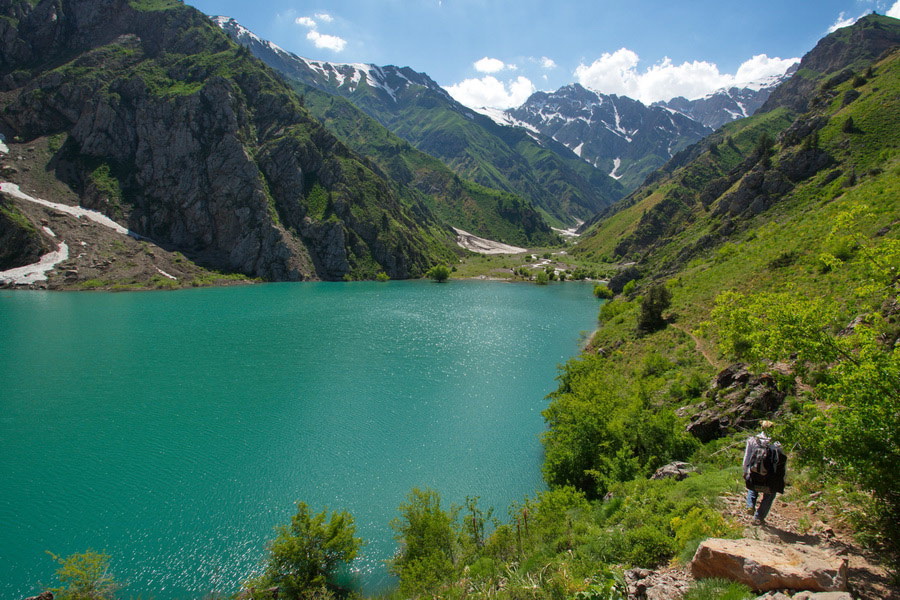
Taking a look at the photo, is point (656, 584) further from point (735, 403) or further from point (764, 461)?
point (735, 403)

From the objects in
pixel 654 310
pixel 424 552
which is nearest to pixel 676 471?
pixel 424 552

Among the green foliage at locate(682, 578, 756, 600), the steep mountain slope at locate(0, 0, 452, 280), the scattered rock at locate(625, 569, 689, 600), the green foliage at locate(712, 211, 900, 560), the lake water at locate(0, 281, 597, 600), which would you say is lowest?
the lake water at locate(0, 281, 597, 600)

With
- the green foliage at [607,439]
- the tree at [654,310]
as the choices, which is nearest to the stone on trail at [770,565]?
the green foliage at [607,439]

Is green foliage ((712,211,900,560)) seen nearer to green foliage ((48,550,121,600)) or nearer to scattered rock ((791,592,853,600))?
scattered rock ((791,592,853,600))

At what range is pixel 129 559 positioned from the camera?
20.9 metres

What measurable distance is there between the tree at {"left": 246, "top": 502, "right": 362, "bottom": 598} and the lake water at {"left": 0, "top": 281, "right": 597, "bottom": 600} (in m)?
2.09

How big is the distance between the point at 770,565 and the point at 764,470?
3.44m

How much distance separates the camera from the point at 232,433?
33750 mm

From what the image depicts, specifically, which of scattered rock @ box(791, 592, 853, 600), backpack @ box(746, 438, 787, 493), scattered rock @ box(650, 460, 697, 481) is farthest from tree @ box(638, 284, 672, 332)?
scattered rock @ box(791, 592, 853, 600)

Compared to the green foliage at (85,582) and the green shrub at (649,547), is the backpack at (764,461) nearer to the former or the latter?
the green shrub at (649,547)

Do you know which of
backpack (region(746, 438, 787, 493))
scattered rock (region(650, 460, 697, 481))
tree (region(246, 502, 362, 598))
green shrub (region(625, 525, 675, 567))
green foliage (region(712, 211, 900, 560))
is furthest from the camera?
tree (region(246, 502, 362, 598))

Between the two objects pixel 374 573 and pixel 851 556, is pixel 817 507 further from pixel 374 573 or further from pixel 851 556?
pixel 374 573

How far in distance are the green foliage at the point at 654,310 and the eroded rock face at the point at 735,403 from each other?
18796 millimetres

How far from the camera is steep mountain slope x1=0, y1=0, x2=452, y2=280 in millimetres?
151000
